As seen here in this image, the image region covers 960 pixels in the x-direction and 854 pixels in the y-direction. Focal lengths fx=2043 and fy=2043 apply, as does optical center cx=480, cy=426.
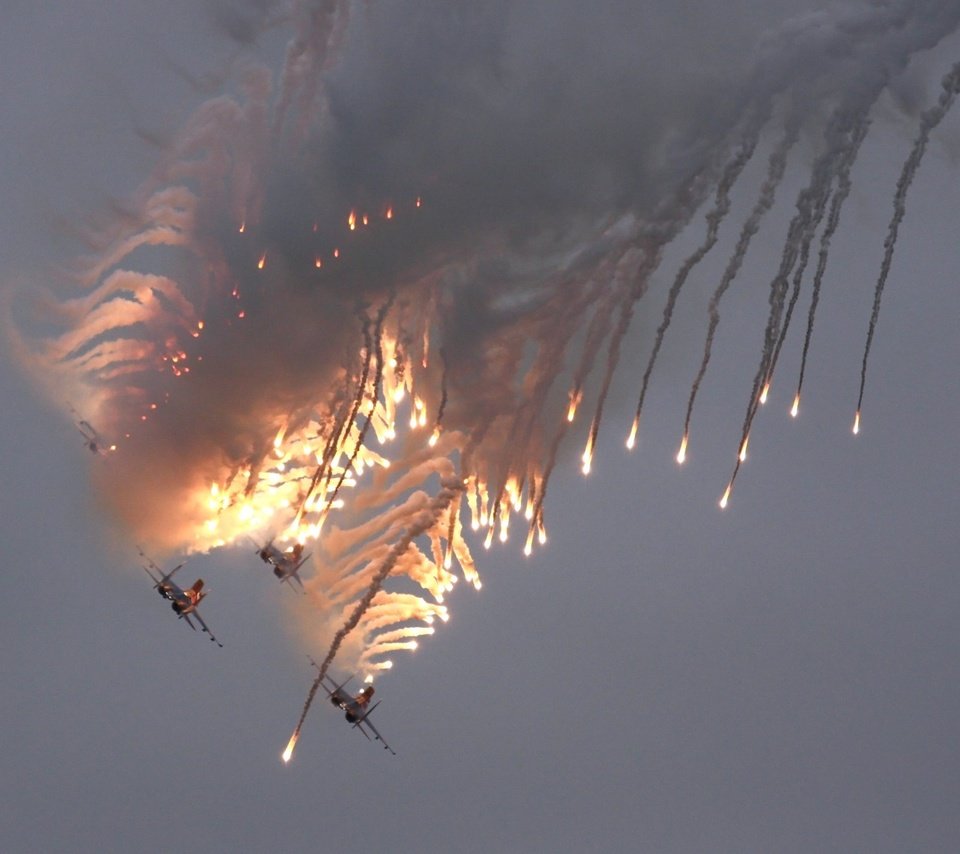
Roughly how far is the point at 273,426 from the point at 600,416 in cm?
1590

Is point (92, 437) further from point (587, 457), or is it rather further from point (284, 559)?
point (587, 457)

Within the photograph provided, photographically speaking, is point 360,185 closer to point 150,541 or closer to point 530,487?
point 530,487

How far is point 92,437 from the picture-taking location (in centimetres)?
7844

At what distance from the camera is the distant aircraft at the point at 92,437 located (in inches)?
3078

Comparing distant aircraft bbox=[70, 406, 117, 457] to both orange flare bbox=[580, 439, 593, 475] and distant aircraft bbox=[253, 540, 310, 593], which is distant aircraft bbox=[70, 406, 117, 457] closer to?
distant aircraft bbox=[253, 540, 310, 593]

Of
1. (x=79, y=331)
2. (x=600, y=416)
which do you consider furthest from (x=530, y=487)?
(x=79, y=331)

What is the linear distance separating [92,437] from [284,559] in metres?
9.56

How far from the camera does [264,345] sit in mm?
69188

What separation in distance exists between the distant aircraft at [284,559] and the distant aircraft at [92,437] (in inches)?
295

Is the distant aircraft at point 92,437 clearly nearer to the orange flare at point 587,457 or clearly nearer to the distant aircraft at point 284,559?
the distant aircraft at point 284,559

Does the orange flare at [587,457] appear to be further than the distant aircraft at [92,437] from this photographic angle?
No

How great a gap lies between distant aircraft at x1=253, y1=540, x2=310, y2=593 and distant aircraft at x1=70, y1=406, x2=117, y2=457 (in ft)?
24.6

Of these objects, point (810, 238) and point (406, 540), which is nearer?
point (810, 238)

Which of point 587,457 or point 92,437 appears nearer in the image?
point 587,457
